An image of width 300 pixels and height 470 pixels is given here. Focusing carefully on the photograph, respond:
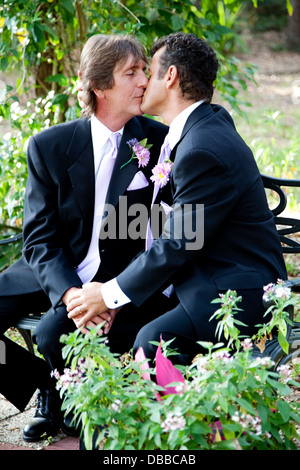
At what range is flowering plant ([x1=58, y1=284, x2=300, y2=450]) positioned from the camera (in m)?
1.94

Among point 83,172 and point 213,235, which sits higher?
point 83,172

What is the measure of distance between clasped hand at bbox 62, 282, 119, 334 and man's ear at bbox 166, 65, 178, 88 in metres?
0.91

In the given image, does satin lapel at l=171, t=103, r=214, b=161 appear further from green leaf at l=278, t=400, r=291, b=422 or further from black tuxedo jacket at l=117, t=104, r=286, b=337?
green leaf at l=278, t=400, r=291, b=422

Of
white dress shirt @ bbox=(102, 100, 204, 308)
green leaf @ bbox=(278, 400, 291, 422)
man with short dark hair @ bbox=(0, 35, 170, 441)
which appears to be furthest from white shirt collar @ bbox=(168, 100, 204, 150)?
green leaf @ bbox=(278, 400, 291, 422)

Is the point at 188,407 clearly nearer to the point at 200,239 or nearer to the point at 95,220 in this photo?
the point at 200,239

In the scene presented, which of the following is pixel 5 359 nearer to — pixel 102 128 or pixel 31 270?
pixel 31 270

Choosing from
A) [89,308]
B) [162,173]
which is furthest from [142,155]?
[89,308]

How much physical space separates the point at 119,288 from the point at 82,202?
0.52 meters

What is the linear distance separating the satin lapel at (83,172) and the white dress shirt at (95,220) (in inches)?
1.6

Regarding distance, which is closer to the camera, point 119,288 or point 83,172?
point 119,288

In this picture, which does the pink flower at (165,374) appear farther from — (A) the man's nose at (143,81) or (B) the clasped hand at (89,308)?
(A) the man's nose at (143,81)

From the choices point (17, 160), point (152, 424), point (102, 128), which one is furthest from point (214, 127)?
point (17, 160)

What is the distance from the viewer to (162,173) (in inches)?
114
